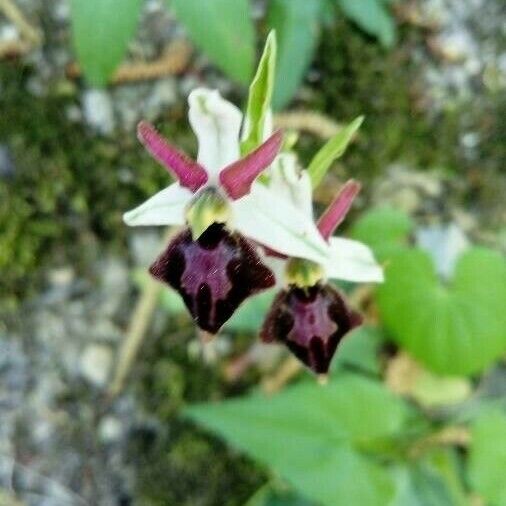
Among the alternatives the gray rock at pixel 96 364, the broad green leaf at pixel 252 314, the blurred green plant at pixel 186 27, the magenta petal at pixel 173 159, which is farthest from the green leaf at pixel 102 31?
the gray rock at pixel 96 364

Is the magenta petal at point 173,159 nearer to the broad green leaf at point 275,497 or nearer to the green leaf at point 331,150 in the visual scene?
the green leaf at point 331,150

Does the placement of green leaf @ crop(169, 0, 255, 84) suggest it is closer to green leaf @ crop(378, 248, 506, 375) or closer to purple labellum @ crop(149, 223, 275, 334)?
purple labellum @ crop(149, 223, 275, 334)

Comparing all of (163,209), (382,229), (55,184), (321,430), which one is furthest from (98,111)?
(163,209)

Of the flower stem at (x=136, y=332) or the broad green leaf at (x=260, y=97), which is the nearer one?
the broad green leaf at (x=260, y=97)

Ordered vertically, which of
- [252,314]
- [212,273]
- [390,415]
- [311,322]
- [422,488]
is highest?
[212,273]

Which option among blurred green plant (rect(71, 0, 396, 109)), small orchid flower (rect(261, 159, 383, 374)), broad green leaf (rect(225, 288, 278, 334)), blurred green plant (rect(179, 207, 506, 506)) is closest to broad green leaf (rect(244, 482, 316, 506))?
blurred green plant (rect(179, 207, 506, 506))

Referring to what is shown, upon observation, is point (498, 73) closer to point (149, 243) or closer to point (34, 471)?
point (149, 243)

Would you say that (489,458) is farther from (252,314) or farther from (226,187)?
(226,187)

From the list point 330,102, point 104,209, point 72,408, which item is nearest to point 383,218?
point 330,102
